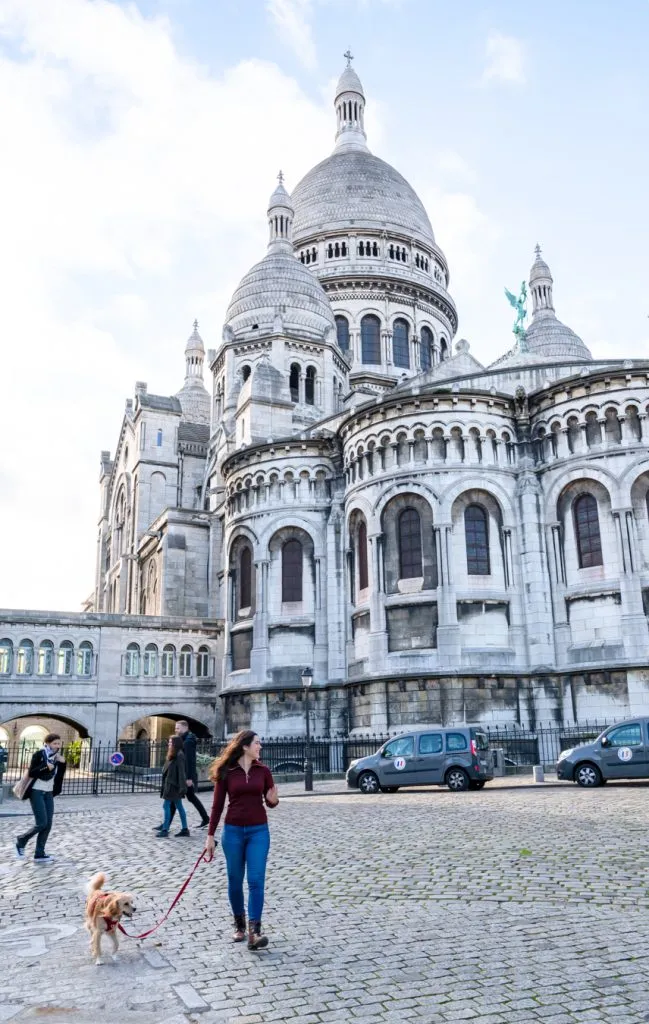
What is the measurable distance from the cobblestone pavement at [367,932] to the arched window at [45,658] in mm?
24502

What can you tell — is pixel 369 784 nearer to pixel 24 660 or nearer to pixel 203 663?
pixel 203 663

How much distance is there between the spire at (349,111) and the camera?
7212 cm

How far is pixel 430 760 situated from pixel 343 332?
41812 mm

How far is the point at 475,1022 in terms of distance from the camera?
17.6 ft

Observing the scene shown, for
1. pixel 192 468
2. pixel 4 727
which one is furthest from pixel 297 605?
pixel 4 727

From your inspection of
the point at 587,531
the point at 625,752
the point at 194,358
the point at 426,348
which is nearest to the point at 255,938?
the point at 625,752

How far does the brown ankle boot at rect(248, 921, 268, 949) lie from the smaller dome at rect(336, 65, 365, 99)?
78.3 metres

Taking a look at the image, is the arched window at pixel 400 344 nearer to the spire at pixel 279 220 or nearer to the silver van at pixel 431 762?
the spire at pixel 279 220

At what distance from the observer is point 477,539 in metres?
30.5

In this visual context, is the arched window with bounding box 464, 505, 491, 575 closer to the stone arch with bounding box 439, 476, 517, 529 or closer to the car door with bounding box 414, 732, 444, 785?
the stone arch with bounding box 439, 476, 517, 529

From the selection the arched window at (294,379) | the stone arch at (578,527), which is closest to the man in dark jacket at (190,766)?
the stone arch at (578,527)

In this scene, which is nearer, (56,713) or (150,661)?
(56,713)

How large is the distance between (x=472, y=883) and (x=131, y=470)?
4623 centimetres

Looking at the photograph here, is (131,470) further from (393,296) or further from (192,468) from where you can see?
(393,296)
